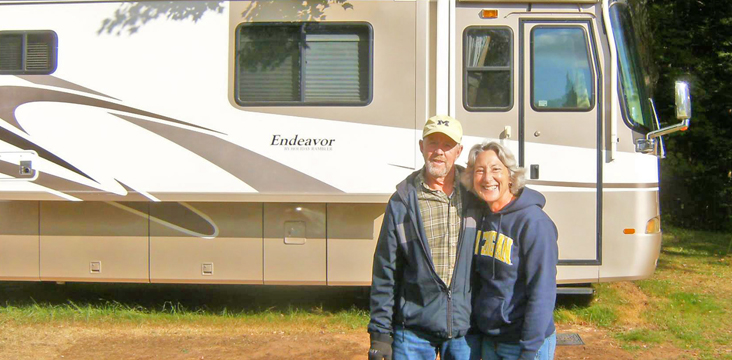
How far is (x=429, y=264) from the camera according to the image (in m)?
3.19

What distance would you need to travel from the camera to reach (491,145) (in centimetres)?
321

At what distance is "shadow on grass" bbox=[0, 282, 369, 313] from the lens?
7.04 metres

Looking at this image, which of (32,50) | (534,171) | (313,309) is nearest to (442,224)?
(534,171)

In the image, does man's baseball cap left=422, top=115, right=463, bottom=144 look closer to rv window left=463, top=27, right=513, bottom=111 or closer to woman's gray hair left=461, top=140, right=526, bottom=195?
woman's gray hair left=461, top=140, right=526, bottom=195

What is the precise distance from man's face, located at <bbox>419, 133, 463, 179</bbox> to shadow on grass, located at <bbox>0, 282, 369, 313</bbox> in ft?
12.4

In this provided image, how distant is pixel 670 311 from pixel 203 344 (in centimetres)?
439

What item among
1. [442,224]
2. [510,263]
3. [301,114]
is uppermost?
[301,114]

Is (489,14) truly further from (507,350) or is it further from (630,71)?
(507,350)

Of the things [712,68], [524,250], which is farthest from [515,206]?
[712,68]

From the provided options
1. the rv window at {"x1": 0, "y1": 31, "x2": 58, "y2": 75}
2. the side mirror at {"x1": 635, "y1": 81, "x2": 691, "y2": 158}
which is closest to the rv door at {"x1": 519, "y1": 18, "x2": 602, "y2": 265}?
the side mirror at {"x1": 635, "y1": 81, "x2": 691, "y2": 158}

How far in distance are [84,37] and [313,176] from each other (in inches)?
93.7

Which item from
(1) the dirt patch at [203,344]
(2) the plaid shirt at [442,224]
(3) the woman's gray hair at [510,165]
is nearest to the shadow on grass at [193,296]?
(1) the dirt patch at [203,344]

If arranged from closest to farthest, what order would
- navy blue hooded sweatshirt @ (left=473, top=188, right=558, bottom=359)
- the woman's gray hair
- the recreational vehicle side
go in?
navy blue hooded sweatshirt @ (left=473, top=188, right=558, bottom=359)
the woman's gray hair
the recreational vehicle side

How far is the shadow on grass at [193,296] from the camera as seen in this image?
7.04 m
